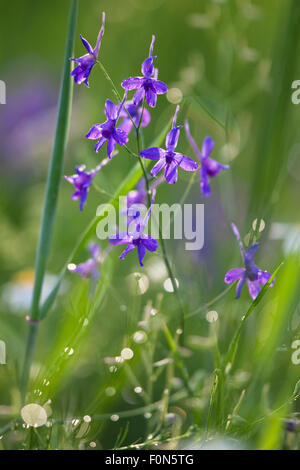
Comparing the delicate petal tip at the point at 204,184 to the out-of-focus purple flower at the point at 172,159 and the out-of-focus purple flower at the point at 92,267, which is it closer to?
the out-of-focus purple flower at the point at 172,159

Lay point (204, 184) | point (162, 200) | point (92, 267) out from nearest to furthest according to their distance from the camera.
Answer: point (204, 184) < point (92, 267) < point (162, 200)

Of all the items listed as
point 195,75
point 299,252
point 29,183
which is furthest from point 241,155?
point 299,252

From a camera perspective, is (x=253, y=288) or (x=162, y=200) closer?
(x=253, y=288)

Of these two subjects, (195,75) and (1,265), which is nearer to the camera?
(195,75)

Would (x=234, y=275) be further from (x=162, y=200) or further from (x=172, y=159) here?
(x=162, y=200)

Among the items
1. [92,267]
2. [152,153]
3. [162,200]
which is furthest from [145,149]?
[162,200]

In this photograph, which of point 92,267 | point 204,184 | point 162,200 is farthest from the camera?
point 162,200

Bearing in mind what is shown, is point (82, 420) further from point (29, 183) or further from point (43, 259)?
point (29, 183)
